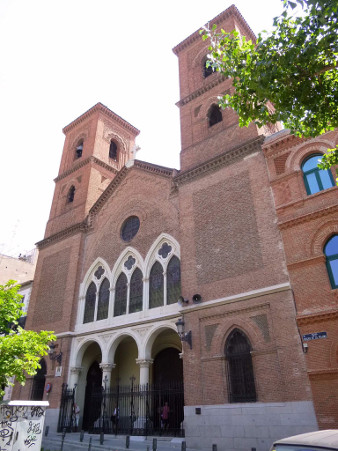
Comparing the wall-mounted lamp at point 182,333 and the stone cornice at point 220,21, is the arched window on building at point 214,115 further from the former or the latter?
the wall-mounted lamp at point 182,333

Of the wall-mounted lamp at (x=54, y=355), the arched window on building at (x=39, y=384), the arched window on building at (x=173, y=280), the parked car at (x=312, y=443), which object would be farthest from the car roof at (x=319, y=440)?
the arched window on building at (x=39, y=384)

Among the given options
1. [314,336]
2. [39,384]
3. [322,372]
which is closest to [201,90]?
[314,336]

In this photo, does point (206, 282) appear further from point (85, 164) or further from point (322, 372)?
point (85, 164)

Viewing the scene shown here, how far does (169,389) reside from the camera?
15.5m

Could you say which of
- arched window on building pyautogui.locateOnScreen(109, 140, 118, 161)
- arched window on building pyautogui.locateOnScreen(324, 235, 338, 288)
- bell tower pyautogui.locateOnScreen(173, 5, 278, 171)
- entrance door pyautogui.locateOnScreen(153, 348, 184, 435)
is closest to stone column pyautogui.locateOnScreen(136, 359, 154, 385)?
entrance door pyautogui.locateOnScreen(153, 348, 184, 435)

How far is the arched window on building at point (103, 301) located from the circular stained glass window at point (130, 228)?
277 centimetres

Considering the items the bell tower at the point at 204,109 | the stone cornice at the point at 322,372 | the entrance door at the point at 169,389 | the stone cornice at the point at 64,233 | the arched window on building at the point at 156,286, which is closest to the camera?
the stone cornice at the point at 322,372

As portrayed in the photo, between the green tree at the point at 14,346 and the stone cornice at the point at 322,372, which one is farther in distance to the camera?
the green tree at the point at 14,346

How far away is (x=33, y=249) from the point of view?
4691 centimetres

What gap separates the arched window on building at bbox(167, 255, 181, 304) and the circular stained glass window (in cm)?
376

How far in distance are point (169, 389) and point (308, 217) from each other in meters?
9.12

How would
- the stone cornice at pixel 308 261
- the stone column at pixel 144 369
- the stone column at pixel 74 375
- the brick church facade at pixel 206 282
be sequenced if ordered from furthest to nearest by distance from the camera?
the stone column at pixel 74 375
the stone column at pixel 144 369
the stone cornice at pixel 308 261
the brick church facade at pixel 206 282

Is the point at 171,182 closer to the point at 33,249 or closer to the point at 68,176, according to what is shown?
the point at 68,176

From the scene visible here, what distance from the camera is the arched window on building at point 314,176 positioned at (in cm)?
1388
